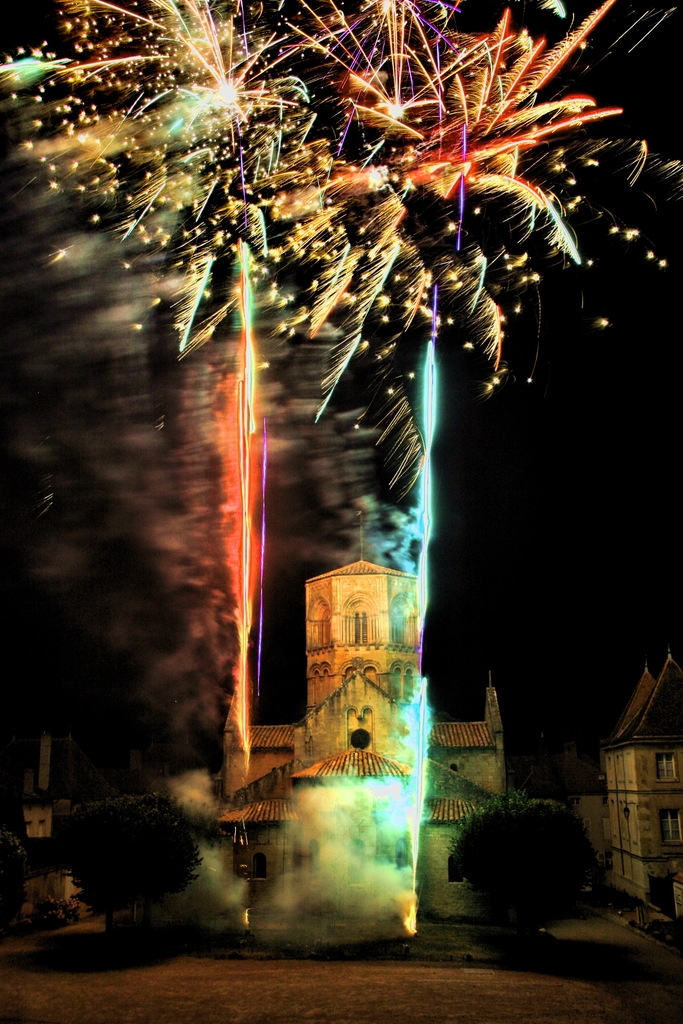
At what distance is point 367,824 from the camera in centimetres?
3500

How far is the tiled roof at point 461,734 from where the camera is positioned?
44.1 metres

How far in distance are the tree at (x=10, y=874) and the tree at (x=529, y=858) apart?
15718 millimetres

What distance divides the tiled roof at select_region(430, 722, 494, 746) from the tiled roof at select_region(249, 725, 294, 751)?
766 centimetres

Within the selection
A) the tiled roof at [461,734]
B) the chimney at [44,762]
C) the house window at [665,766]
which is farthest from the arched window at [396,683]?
the chimney at [44,762]

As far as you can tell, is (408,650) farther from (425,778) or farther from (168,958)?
(168,958)

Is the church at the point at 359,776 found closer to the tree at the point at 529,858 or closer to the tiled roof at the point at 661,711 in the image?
the tree at the point at 529,858

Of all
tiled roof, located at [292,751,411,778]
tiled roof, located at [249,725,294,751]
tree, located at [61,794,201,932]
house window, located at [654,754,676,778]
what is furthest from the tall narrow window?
tree, located at [61,794,201,932]

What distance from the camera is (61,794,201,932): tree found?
100 feet

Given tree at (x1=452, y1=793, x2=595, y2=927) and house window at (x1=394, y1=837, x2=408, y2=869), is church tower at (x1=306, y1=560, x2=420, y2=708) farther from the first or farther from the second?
tree at (x1=452, y1=793, x2=595, y2=927)

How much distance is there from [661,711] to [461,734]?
37.2 feet

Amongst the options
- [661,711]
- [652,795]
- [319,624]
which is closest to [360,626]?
[319,624]

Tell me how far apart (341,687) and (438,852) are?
31.0ft

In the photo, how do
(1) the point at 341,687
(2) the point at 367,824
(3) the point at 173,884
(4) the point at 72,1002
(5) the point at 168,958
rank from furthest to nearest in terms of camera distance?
(1) the point at 341,687
(2) the point at 367,824
(3) the point at 173,884
(5) the point at 168,958
(4) the point at 72,1002

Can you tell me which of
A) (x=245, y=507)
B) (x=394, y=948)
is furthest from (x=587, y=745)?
(x=245, y=507)
